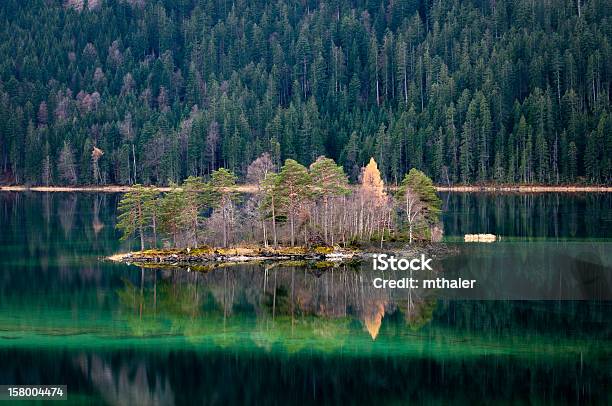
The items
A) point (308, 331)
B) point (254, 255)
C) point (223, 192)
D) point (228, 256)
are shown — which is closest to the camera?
point (308, 331)

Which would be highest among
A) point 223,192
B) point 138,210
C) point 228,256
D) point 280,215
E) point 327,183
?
point 327,183

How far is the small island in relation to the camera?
89.9 meters

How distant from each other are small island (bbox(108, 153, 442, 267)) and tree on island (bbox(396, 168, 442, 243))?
0.66 feet

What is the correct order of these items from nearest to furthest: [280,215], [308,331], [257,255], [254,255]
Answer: [308,331] → [254,255] → [257,255] → [280,215]

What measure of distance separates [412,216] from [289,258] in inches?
521

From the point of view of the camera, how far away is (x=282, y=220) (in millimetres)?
93062

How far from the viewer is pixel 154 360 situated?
2088 inches

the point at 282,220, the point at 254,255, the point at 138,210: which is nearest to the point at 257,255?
the point at 254,255

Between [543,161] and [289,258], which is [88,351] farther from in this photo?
[543,161]

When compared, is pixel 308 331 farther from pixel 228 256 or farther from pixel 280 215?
pixel 280 215

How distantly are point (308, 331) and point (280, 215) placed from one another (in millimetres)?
33080

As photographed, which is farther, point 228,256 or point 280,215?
point 280,215

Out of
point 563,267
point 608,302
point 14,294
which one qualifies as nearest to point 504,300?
point 608,302

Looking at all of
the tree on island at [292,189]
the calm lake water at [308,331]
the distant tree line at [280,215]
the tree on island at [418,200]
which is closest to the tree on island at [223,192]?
the distant tree line at [280,215]
